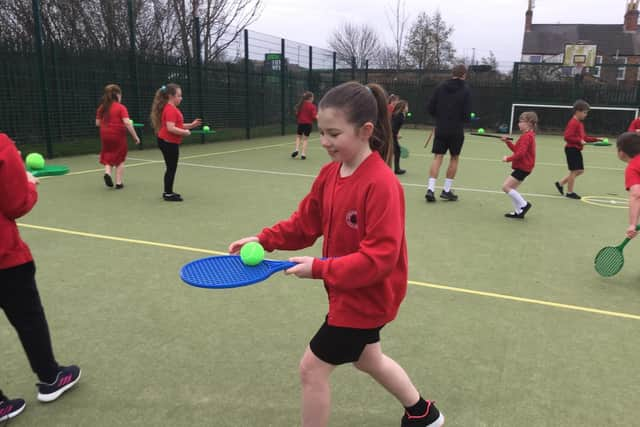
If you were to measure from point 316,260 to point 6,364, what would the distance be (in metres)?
2.22

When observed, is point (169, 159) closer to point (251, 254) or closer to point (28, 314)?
point (28, 314)

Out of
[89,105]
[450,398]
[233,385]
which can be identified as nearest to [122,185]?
[89,105]

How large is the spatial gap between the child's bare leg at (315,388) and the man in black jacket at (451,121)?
6060 mm

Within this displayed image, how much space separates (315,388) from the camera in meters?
1.93

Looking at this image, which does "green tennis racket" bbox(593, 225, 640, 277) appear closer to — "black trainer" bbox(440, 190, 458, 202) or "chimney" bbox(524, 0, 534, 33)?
"black trainer" bbox(440, 190, 458, 202)

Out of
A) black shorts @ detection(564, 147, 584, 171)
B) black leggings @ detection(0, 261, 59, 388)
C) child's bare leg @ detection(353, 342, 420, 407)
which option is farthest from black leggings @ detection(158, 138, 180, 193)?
black shorts @ detection(564, 147, 584, 171)

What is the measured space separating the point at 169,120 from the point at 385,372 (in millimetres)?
5854

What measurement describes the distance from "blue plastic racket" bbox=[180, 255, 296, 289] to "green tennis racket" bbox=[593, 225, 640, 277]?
3.67 meters

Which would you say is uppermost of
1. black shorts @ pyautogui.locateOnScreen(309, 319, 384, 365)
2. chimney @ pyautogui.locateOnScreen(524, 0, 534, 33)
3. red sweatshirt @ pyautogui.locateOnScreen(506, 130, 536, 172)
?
chimney @ pyautogui.locateOnScreen(524, 0, 534, 33)

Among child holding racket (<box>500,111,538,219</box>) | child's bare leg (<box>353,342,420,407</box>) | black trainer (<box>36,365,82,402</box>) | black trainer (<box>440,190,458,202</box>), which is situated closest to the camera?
child's bare leg (<box>353,342,420,407</box>)

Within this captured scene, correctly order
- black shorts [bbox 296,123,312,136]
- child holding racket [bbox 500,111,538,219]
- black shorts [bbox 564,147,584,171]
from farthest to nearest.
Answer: black shorts [bbox 296,123,312,136] → black shorts [bbox 564,147,584,171] → child holding racket [bbox 500,111,538,219]

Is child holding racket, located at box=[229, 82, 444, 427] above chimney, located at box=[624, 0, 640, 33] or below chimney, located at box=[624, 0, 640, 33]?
below

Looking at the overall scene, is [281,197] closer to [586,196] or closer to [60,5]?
[586,196]

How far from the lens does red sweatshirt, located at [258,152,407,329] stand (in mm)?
1686
